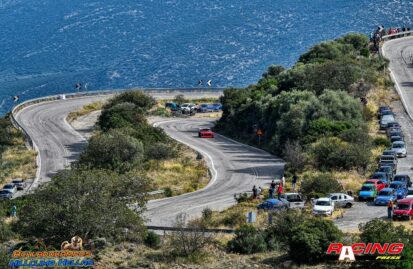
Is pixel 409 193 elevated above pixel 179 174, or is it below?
below

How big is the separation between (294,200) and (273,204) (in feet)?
5.88

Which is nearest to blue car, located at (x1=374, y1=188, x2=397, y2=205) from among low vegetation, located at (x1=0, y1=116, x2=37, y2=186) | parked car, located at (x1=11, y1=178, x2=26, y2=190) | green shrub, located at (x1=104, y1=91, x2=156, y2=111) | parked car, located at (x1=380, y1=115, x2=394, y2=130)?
parked car, located at (x1=380, y1=115, x2=394, y2=130)

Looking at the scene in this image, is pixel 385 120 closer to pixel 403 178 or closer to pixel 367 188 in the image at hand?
pixel 403 178

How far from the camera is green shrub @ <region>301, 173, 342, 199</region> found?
190 feet

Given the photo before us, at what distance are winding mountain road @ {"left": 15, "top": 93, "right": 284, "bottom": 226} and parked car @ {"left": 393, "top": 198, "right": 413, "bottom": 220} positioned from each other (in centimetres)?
1243

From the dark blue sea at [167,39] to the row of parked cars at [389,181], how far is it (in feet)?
240

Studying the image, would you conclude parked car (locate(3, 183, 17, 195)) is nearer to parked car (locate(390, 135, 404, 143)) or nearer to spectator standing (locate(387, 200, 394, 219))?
parked car (locate(390, 135, 404, 143))

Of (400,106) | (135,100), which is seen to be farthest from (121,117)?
(400,106)

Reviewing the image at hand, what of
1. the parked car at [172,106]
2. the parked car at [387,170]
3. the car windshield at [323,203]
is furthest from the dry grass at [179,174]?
the parked car at [172,106]

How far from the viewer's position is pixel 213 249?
147 ft

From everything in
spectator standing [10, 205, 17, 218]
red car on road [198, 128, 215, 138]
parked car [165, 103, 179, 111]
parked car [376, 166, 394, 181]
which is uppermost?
parked car [165, 103, 179, 111]

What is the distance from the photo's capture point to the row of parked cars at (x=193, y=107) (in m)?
118

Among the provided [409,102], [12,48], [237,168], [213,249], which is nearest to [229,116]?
[409,102]

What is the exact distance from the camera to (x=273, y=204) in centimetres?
5412
